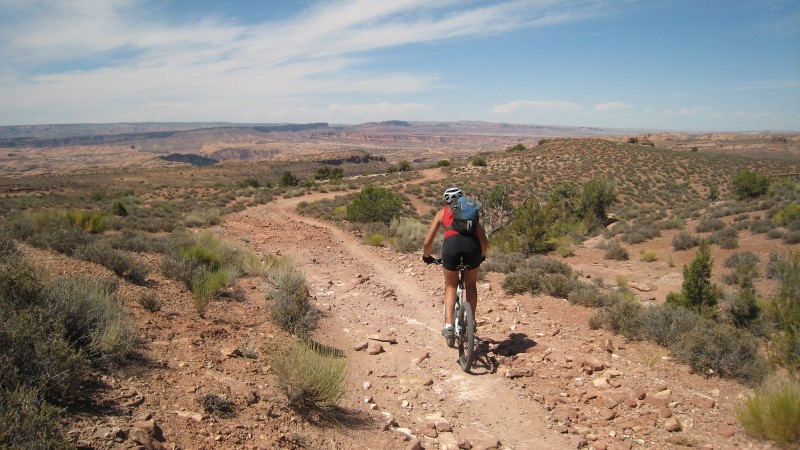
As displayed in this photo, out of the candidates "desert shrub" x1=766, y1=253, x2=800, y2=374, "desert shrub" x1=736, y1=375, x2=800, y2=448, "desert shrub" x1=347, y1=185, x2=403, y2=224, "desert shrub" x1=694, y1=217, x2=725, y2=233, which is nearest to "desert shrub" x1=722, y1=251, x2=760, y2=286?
"desert shrub" x1=694, y1=217, x2=725, y2=233

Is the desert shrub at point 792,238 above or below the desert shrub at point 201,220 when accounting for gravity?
above

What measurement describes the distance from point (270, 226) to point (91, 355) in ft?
47.2

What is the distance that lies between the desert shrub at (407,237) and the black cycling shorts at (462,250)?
7.50 metres

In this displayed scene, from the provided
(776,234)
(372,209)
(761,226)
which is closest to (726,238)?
(776,234)

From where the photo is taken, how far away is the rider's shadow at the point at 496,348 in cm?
573

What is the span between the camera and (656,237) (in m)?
18.0

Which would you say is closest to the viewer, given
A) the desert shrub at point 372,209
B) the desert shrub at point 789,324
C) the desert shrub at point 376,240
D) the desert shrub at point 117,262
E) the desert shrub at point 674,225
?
the desert shrub at point 789,324

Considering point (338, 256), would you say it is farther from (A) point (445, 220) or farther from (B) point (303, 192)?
(B) point (303, 192)

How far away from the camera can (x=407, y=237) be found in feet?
43.9

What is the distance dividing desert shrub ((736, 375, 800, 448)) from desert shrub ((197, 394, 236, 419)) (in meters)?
4.37

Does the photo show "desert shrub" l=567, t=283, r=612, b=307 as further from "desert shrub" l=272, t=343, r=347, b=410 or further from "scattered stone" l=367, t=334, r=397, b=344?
"desert shrub" l=272, t=343, r=347, b=410

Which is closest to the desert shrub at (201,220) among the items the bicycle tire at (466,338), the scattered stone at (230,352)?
the scattered stone at (230,352)

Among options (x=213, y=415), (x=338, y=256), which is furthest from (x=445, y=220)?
(x=338, y=256)

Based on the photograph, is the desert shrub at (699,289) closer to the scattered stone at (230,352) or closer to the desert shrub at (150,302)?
the scattered stone at (230,352)
